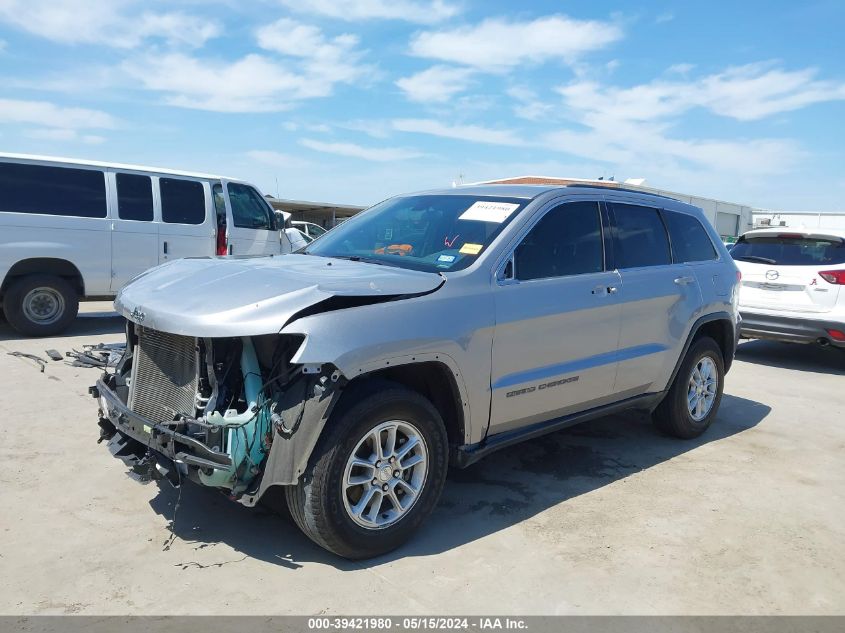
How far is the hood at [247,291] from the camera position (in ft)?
10.1

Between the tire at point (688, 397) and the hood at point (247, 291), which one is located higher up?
the hood at point (247, 291)

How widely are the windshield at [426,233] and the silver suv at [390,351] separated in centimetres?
1

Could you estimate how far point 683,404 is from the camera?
534 centimetres

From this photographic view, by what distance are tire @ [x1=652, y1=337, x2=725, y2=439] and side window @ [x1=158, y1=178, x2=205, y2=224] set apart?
694 centimetres

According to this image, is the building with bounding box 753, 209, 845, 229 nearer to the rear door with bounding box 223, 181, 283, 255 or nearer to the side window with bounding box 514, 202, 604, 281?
the rear door with bounding box 223, 181, 283, 255

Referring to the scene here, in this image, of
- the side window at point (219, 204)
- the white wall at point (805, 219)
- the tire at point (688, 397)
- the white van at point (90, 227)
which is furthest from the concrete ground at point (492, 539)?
the white wall at point (805, 219)

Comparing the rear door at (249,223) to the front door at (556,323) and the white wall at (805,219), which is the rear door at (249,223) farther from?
the white wall at (805,219)

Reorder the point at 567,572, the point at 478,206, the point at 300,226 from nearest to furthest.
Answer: the point at 567,572
the point at 478,206
the point at 300,226

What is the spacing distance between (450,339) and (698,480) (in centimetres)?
231

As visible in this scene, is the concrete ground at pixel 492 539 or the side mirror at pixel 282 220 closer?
the concrete ground at pixel 492 539

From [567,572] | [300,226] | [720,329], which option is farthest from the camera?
[300,226]

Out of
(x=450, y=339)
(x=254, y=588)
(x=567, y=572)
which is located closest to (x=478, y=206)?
(x=450, y=339)

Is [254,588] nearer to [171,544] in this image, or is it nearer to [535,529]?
[171,544]

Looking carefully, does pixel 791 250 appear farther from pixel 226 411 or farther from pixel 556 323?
pixel 226 411
